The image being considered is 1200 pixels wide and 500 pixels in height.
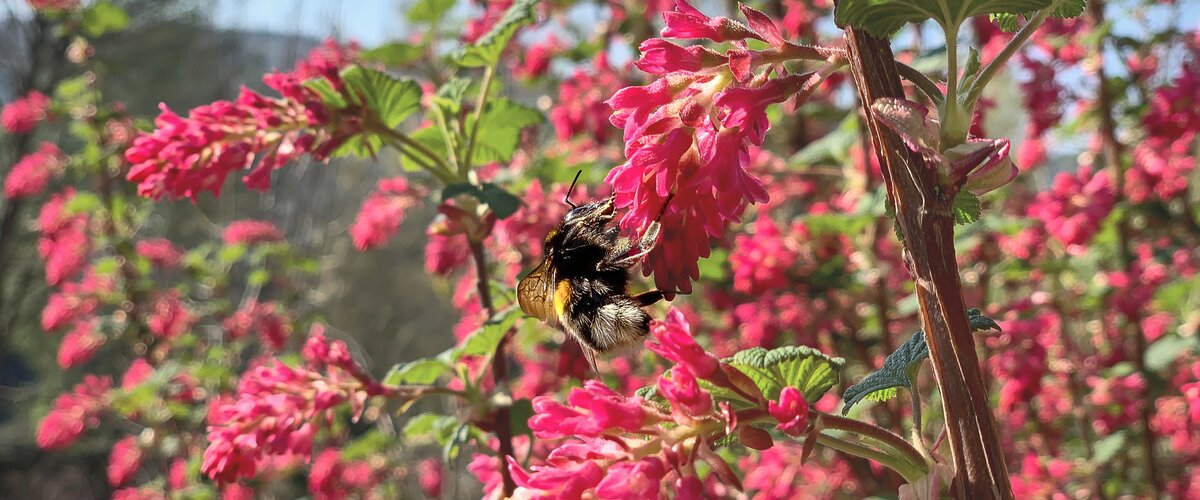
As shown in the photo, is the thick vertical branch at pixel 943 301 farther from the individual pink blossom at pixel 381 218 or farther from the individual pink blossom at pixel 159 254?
the individual pink blossom at pixel 159 254

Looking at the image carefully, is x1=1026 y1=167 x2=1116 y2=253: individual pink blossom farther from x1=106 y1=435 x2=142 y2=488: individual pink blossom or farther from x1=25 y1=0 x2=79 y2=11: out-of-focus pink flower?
x1=106 y1=435 x2=142 y2=488: individual pink blossom

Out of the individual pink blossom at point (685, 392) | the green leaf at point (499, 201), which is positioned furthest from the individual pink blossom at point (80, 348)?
the individual pink blossom at point (685, 392)

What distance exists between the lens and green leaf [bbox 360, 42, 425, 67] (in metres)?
2.89

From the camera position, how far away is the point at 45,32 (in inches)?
411

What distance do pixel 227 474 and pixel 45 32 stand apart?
433 inches

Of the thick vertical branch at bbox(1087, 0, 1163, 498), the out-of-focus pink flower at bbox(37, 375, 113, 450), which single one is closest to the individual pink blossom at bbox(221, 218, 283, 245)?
the out-of-focus pink flower at bbox(37, 375, 113, 450)

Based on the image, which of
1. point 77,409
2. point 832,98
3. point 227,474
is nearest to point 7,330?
point 77,409

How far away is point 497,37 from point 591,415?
3.63 feet

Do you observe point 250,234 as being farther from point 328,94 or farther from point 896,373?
point 896,373

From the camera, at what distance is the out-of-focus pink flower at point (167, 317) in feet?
15.7

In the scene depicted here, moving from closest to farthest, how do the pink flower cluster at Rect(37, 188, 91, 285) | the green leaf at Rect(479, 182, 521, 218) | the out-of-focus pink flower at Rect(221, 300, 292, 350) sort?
the green leaf at Rect(479, 182, 521, 218) → the pink flower cluster at Rect(37, 188, 91, 285) → the out-of-focus pink flower at Rect(221, 300, 292, 350)

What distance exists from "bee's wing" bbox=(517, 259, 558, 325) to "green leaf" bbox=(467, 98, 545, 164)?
1.64 feet

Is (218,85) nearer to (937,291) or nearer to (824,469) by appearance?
(824,469)

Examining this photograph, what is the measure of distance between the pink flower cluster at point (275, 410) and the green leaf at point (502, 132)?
0.55m
